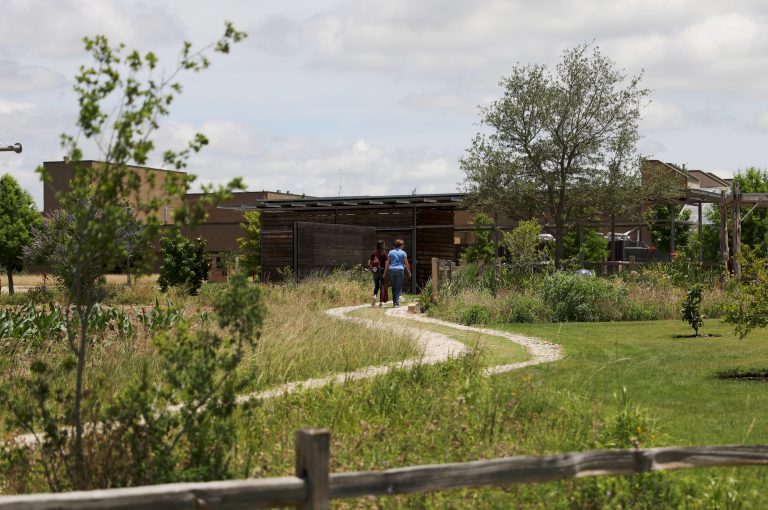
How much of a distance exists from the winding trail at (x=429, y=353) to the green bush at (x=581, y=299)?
8.56 ft

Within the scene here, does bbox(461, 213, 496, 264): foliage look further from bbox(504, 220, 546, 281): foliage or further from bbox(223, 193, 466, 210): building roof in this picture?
bbox(504, 220, 546, 281): foliage

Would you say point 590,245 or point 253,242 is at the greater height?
point 253,242

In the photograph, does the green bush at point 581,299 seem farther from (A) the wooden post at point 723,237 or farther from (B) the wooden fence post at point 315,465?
(B) the wooden fence post at point 315,465

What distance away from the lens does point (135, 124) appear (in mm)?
5480

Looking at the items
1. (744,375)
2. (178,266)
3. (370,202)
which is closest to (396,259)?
(744,375)

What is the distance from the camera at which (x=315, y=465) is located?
4270mm

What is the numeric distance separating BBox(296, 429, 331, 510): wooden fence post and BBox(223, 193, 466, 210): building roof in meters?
25.4

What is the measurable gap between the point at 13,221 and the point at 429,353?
2754 centimetres

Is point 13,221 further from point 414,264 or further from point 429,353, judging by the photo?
point 429,353

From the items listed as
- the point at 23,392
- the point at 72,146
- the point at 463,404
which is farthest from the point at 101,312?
the point at 72,146

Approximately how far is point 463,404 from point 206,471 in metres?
2.82

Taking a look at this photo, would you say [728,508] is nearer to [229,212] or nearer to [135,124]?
[135,124]

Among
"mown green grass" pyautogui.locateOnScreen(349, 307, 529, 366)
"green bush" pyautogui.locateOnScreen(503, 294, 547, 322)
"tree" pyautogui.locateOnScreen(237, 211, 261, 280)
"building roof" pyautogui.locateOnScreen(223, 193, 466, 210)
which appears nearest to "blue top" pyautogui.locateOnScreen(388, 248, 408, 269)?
"mown green grass" pyautogui.locateOnScreen(349, 307, 529, 366)

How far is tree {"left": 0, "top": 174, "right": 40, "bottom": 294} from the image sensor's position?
35125 millimetres
